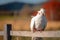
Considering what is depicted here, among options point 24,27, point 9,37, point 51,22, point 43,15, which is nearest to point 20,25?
point 24,27

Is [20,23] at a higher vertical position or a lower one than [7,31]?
higher

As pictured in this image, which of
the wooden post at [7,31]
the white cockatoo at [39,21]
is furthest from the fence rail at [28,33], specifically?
the white cockatoo at [39,21]

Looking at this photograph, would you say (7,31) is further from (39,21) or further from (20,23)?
(20,23)

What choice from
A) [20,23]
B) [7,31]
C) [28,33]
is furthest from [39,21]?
[20,23]

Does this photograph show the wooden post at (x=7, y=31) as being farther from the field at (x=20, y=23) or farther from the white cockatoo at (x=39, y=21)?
the field at (x=20, y=23)

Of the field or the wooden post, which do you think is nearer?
the wooden post

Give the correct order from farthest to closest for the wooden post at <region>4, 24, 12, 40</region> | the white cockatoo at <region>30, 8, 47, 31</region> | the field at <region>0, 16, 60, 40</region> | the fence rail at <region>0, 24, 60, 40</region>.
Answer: the field at <region>0, 16, 60, 40</region>
the wooden post at <region>4, 24, 12, 40</region>
the white cockatoo at <region>30, 8, 47, 31</region>
the fence rail at <region>0, 24, 60, 40</region>

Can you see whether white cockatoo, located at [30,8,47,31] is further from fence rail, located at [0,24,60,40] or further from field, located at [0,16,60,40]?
field, located at [0,16,60,40]

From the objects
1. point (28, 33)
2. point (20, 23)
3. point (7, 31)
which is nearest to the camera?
point (28, 33)

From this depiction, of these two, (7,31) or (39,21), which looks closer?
(39,21)

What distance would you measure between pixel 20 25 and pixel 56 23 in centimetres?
100

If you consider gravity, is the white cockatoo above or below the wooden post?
above

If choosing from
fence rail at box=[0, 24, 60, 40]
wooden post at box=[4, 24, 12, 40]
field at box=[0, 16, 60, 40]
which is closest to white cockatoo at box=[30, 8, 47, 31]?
fence rail at box=[0, 24, 60, 40]

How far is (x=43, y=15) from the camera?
3.14 metres
